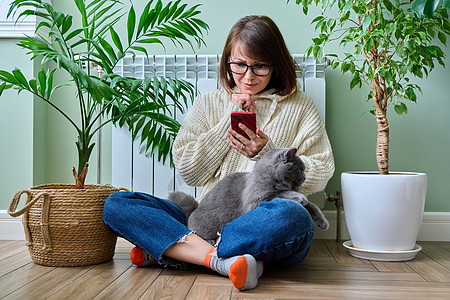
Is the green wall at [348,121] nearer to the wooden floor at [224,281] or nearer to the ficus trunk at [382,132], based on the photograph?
the ficus trunk at [382,132]

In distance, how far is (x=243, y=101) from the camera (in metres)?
1.51

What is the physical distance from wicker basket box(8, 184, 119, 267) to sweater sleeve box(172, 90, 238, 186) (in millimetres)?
291

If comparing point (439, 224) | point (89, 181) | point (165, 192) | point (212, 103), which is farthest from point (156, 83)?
point (439, 224)

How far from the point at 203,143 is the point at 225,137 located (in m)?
0.08

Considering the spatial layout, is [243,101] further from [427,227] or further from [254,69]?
[427,227]

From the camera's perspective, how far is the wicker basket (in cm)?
137

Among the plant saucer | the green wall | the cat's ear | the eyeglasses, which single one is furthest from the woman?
the green wall

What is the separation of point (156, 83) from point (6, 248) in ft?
2.97

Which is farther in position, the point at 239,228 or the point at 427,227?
the point at 427,227

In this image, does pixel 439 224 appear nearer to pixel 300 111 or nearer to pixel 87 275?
pixel 300 111

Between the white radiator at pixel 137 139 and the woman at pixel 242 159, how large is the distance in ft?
0.95

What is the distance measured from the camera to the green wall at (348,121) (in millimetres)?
1965

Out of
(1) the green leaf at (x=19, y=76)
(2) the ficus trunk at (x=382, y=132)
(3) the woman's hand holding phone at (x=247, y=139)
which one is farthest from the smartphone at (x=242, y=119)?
(1) the green leaf at (x=19, y=76)

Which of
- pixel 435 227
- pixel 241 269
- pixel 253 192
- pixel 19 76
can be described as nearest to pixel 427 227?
pixel 435 227
